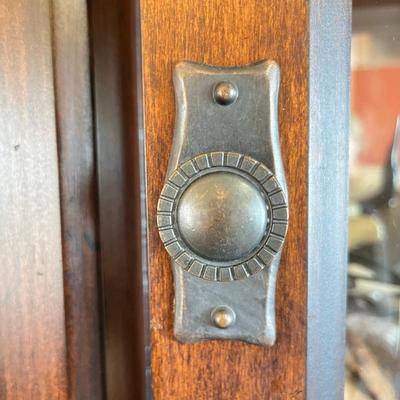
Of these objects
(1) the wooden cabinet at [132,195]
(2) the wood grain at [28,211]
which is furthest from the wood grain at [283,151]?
(2) the wood grain at [28,211]

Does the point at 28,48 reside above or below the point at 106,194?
above

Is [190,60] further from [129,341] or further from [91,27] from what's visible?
[129,341]

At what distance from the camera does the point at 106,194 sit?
15.4 inches

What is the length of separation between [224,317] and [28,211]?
0.17m

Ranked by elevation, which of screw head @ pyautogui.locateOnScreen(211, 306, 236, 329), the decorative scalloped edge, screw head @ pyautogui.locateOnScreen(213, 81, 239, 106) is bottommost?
screw head @ pyautogui.locateOnScreen(211, 306, 236, 329)

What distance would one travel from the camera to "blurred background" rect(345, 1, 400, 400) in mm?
401

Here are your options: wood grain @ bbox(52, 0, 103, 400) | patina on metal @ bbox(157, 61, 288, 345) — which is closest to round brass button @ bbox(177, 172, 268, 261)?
patina on metal @ bbox(157, 61, 288, 345)

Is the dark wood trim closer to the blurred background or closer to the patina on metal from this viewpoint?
the patina on metal

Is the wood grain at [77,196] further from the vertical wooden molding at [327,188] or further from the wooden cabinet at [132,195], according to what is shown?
the vertical wooden molding at [327,188]

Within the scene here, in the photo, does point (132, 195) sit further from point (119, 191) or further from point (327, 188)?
point (327, 188)

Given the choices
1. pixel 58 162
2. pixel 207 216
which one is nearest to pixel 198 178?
pixel 207 216

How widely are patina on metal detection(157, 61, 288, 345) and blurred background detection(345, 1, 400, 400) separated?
14cm

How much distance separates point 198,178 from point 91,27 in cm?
18

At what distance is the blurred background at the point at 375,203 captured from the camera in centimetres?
40
